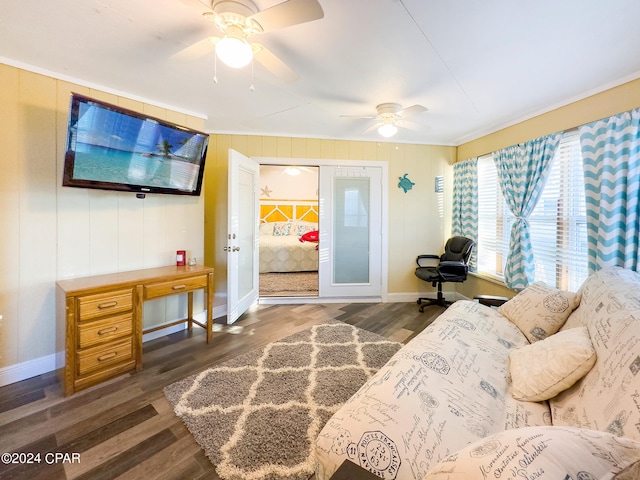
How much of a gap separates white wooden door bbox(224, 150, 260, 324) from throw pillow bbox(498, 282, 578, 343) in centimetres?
254

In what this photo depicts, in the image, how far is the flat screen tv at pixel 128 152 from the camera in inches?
81.0

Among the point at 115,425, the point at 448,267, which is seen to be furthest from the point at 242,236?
the point at 448,267

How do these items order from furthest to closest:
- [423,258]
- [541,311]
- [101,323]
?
[423,258], [101,323], [541,311]

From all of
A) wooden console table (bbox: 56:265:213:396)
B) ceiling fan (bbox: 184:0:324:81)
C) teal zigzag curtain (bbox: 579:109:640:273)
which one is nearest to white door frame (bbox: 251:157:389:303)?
wooden console table (bbox: 56:265:213:396)

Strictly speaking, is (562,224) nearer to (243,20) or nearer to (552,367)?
(552,367)

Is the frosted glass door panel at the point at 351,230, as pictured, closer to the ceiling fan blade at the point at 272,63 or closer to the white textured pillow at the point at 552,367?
the ceiling fan blade at the point at 272,63

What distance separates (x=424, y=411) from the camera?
921 mm

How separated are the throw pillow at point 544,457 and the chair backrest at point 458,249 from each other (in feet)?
10.8

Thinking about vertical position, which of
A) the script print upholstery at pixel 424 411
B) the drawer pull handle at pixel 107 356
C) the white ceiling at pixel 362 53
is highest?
the white ceiling at pixel 362 53

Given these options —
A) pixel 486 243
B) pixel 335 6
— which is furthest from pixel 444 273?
pixel 335 6

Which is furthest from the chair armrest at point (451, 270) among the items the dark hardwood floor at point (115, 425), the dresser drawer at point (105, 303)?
the dresser drawer at point (105, 303)

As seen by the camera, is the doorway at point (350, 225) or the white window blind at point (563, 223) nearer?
the white window blind at point (563, 223)

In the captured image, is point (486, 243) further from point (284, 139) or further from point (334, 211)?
point (284, 139)

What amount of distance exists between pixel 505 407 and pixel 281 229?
5835 mm
